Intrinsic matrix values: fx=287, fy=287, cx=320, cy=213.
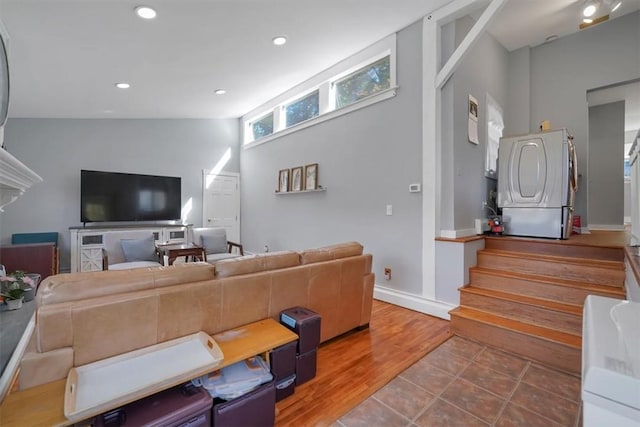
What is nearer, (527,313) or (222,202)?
(527,313)

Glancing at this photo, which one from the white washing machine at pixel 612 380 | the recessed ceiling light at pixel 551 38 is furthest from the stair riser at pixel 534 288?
the recessed ceiling light at pixel 551 38

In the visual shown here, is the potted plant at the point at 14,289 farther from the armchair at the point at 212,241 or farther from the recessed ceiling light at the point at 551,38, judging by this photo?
the recessed ceiling light at the point at 551,38

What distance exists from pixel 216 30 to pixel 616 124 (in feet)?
20.3

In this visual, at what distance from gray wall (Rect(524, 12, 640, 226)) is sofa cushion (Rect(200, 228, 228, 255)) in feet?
16.4

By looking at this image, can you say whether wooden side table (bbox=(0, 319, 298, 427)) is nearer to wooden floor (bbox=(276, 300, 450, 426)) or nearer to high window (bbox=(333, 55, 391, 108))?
wooden floor (bbox=(276, 300, 450, 426))

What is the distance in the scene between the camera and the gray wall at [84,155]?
4.56 meters

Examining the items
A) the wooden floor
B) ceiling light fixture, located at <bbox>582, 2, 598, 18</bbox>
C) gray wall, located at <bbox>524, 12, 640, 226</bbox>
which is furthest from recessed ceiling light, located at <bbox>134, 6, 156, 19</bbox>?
gray wall, located at <bbox>524, 12, 640, 226</bbox>

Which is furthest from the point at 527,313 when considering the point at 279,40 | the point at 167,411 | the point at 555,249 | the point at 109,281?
the point at 279,40

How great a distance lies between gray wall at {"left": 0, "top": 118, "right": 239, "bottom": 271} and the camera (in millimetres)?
4562

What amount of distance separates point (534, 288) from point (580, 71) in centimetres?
335

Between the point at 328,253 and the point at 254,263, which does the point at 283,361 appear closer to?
the point at 254,263

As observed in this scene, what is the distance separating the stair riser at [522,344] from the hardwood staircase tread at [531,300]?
0.34m

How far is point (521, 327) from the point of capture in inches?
91.8

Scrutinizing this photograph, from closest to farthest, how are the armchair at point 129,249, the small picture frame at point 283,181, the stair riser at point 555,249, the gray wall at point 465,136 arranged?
1. the stair riser at point 555,249
2. the gray wall at point 465,136
3. the armchair at point 129,249
4. the small picture frame at point 283,181
